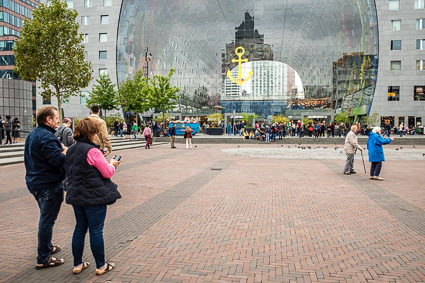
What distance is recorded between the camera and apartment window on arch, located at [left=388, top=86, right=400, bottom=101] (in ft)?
151

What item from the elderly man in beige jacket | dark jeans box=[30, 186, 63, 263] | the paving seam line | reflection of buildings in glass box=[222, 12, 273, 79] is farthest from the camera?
reflection of buildings in glass box=[222, 12, 273, 79]

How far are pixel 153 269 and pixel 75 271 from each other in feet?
2.82

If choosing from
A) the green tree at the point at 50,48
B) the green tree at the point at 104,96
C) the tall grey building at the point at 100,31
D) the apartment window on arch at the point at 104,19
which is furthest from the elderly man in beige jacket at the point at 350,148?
the apartment window on arch at the point at 104,19

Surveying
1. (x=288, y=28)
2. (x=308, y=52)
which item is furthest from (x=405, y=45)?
Result: (x=288, y=28)

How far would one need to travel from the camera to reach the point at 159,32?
179 ft

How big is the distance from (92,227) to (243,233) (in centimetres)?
241

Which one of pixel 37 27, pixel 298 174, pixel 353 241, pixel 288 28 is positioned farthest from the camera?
pixel 288 28

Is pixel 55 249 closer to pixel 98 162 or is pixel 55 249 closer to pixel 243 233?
pixel 98 162

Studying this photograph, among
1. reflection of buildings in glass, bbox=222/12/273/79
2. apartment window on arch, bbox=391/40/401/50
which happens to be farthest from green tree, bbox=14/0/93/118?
apartment window on arch, bbox=391/40/401/50

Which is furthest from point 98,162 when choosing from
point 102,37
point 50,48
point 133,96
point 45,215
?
point 102,37

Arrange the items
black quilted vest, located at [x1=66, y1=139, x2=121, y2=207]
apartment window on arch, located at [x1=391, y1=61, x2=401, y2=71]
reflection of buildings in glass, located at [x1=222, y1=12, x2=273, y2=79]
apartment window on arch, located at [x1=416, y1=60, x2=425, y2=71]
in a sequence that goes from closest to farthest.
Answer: black quilted vest, located at [x1=66, y1=139, x2=121, y2=207], apartment window on arch, located at [x1=416, y1=60, x2=425, y2=71], apartment window on arch, located at [x1=391, y1=61, x2=401, y2=71], reflection of buildings in glass, located at [x1=222, y1=12, x2=273, y2=79]

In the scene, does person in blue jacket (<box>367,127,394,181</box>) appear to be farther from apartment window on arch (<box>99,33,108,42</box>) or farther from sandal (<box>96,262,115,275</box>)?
apartment window on arch (<box>99,33,108,42</box>)

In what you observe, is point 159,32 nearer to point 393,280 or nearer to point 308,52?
point 308,52

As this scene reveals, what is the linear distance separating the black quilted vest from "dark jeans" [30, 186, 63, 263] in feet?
1.58
